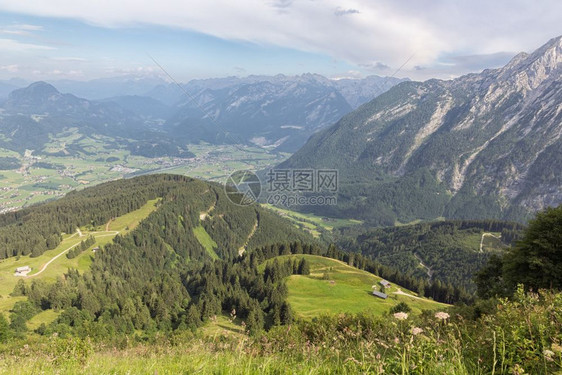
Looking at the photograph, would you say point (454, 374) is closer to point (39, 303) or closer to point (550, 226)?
point (550, 226)

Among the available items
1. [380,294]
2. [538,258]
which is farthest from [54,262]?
[538,258]

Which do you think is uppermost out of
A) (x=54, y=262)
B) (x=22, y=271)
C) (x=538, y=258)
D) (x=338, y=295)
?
(x=538, y=258)

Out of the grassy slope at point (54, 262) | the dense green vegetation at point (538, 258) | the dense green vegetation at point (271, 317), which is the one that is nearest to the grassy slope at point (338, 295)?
the dense green vegetation at point (271, 317)

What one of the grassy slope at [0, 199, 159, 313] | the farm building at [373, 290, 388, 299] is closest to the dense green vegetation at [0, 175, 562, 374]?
the farm building at [373, 290, 388, 299]

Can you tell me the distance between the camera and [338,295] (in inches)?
3484

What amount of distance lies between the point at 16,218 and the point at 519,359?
24546 cm

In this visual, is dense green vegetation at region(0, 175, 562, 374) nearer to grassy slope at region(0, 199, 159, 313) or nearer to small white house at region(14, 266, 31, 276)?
grassy slope at region(0, 199, 159, 313)

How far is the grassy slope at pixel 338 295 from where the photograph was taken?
7788cm

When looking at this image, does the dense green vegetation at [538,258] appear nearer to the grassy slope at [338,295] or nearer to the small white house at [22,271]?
the grassy slope at [338,295]

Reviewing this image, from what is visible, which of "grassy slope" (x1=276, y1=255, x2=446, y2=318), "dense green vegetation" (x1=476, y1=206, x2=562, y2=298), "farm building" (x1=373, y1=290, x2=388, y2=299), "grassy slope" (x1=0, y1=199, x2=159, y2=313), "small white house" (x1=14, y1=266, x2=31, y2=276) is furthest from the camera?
"small white house" (x1=14, y1=266, x2=31, y2=276)

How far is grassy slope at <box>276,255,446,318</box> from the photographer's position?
77875 millimetres

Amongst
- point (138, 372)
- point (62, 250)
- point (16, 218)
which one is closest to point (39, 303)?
point (62, 250)

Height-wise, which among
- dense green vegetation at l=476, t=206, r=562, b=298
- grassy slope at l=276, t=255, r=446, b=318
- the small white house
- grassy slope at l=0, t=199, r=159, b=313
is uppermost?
dense green vegetation at l=476, t=206, r=562, b=298

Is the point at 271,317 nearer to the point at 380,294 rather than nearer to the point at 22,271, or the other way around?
the point at 380,294
